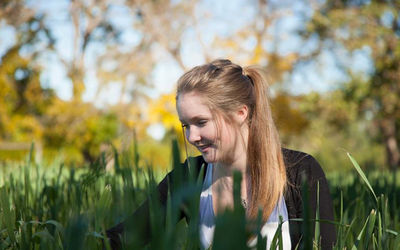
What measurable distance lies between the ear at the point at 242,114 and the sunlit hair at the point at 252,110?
0.6 inches

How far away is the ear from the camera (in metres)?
1.56

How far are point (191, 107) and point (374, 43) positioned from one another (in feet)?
32.9

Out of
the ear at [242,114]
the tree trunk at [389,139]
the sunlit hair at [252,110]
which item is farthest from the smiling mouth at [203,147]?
the tree trunk at [389,139]

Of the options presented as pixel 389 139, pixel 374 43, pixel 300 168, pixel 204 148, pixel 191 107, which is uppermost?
pixel 374 43

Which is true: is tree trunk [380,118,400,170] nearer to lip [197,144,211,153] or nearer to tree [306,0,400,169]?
tree [306,0,400,169]

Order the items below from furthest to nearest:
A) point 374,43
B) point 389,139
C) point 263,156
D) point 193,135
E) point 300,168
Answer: point 389,139 → point 374,43 → point 300,168 → point 263,156 → point 193,135

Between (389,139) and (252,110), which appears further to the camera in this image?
(389,139)

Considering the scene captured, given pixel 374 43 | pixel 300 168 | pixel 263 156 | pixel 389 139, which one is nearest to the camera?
pixel 263 156

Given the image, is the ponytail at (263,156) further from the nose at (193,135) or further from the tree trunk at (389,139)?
the tree trunk at (389,139)

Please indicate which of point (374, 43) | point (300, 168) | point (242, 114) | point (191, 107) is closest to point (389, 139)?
point (374, 43)

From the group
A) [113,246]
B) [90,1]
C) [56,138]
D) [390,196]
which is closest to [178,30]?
[90,1]

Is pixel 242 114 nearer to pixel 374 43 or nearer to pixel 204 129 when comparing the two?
pixel 204 129

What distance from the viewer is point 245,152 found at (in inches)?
62.4

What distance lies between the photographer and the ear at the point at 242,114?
156 cm
